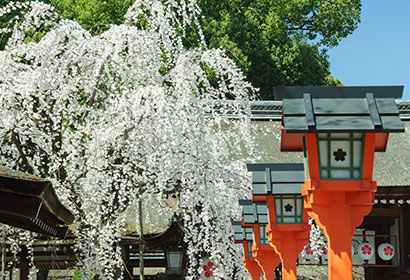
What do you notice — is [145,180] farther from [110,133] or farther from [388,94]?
[388,94]

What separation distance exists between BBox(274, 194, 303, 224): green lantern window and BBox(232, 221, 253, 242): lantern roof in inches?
119

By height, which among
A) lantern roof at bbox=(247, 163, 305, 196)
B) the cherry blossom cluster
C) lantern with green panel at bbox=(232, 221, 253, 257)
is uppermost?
the cherry blossom cluster

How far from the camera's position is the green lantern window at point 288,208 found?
21.0 feet

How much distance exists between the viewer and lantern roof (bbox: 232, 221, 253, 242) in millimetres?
9594

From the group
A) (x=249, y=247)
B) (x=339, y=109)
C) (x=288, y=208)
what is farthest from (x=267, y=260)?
(x=339, y=109)

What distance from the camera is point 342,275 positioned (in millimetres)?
4172

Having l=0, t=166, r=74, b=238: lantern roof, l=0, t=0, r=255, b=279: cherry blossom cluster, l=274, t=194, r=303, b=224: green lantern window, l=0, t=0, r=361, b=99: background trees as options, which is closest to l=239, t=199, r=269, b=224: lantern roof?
l=274, t=194, r=303, b=224: green lantern window

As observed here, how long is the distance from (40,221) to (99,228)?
416 cm

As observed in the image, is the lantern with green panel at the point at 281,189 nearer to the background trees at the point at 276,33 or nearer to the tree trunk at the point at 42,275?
the tree trunk at the point at 42,275

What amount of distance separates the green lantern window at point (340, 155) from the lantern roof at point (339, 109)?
22 centimetres

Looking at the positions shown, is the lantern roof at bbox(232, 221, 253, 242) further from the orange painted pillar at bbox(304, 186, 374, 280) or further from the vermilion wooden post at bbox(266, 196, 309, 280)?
the orange painted pillar at bbox(304, 186, 374, 280)

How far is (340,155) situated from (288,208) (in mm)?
2342

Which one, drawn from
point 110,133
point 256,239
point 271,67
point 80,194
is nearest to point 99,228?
point 80,194

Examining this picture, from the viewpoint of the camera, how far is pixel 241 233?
10086 millimetres
